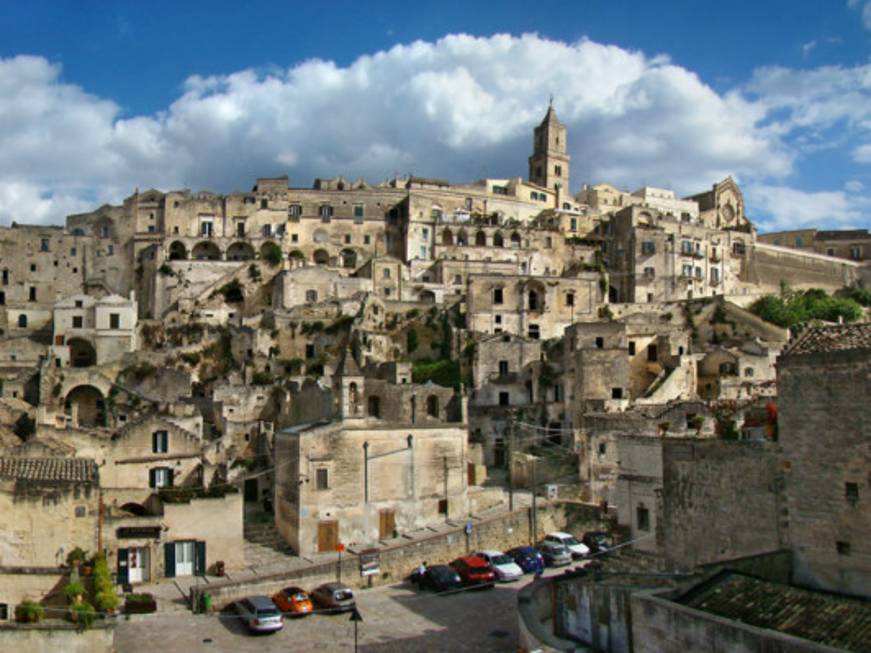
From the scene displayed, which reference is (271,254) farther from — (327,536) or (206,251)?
(327,536)

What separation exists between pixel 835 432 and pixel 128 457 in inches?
1137

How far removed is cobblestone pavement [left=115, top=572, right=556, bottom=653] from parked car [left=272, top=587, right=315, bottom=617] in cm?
28

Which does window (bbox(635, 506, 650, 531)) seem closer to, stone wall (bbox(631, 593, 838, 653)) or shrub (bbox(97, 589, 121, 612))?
stone wall (bbox(631, 593, 838, 653))

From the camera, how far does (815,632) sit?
1581cm

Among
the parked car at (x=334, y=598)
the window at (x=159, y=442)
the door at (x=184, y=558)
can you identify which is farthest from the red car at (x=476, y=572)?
the window at (x=159, y=442)

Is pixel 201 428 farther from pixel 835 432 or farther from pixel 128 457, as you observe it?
pixel 835 432

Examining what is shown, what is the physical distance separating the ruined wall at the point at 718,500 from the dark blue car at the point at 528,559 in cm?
802

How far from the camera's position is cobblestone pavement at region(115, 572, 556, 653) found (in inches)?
922

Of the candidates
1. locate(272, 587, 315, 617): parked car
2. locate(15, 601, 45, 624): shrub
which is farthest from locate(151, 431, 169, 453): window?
locate(15, 601, 45, 624): shrub

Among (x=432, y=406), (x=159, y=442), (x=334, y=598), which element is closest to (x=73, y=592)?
(x=334, y=598)

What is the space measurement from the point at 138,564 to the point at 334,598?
24.3 ft

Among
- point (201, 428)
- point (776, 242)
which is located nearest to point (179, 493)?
point (201, 428)

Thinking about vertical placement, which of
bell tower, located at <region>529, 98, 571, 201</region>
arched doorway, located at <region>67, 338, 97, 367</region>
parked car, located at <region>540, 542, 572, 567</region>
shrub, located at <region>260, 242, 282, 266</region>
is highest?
bell tower, located at <region>529, 98, 571, 201</region>

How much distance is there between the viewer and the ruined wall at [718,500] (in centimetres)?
1988
